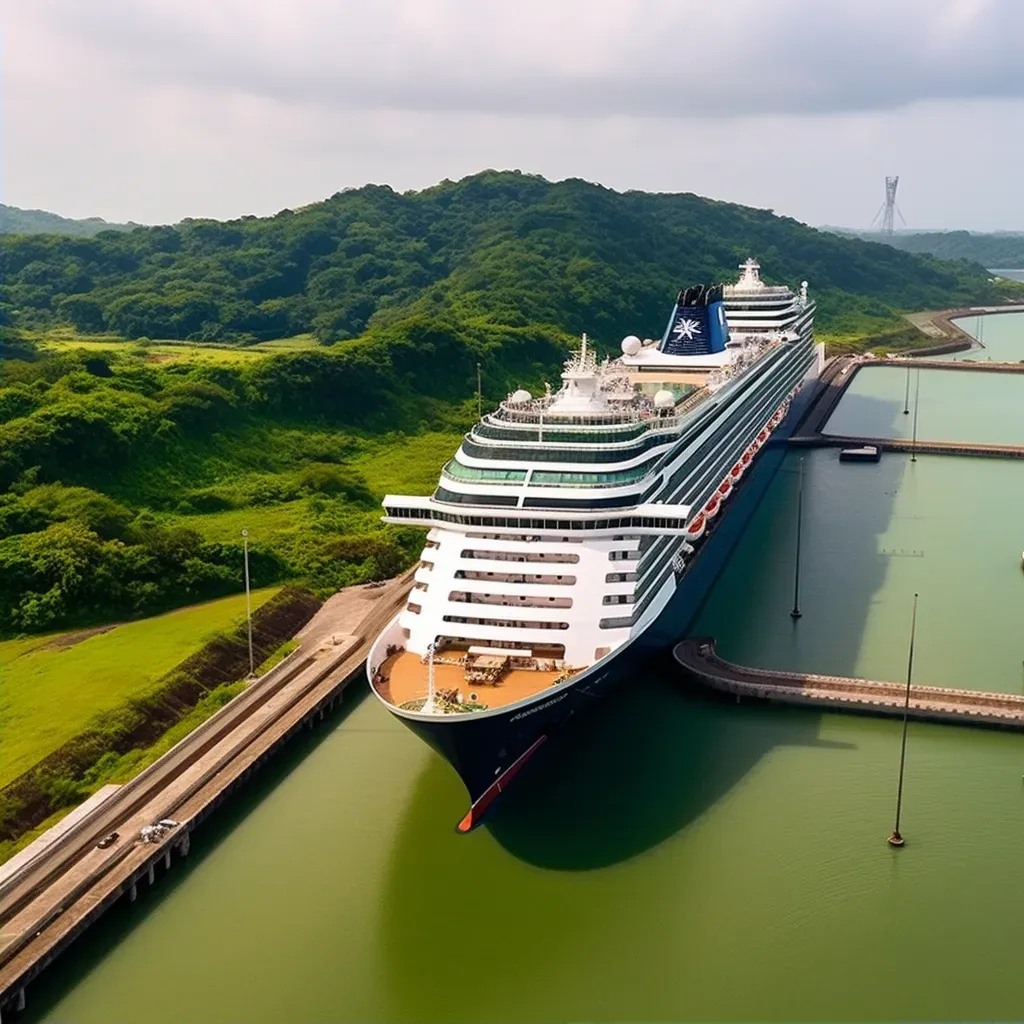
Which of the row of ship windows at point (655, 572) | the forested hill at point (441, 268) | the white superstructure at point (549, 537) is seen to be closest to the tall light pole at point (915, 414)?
the forested hill at point (441, 268)

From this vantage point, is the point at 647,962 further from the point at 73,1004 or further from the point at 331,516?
the point at 331,516

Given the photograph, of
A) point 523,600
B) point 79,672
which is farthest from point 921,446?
point 79,672

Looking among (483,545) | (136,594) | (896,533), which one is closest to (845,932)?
(483,545)

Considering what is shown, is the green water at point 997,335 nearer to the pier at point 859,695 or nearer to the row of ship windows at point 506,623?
the pier at point 859,695

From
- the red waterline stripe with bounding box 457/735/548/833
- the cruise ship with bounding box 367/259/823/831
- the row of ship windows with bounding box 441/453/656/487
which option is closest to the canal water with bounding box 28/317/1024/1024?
the red waterline stripe with bounding box 457/735/548/833

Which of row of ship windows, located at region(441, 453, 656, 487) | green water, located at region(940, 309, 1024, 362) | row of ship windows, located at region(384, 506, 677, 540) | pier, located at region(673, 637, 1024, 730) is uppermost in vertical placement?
green water, located at region(940, 309, 1024, 362)

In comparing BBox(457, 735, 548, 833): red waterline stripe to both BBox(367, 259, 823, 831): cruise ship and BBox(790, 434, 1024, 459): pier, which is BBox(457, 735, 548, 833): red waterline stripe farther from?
BBox(790, 434, 1024, 459): pier
